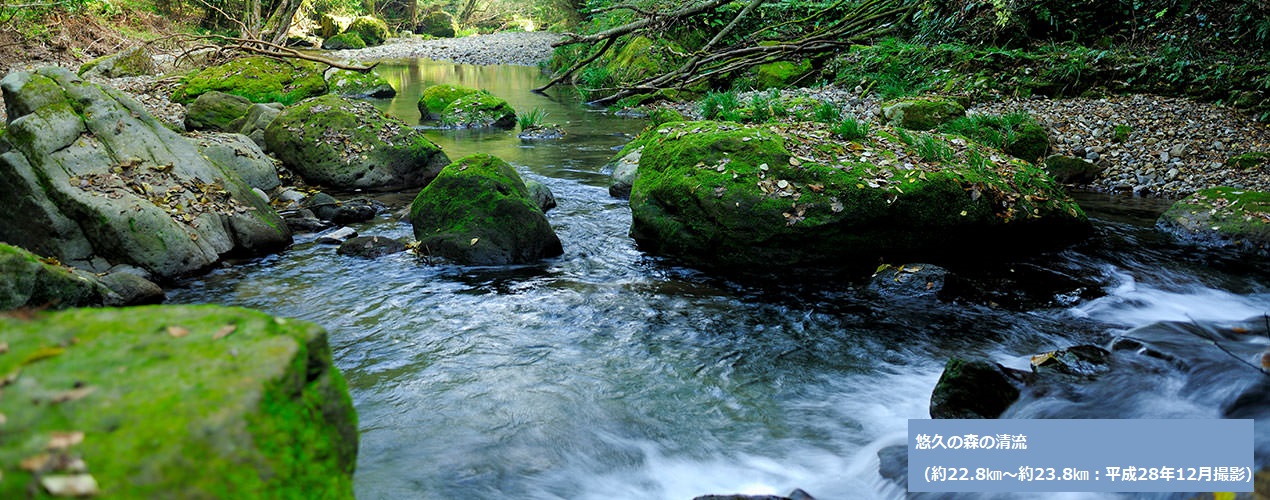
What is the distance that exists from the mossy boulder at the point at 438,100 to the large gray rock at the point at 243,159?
705 centimetres

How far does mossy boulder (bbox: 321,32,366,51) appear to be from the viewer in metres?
38.8

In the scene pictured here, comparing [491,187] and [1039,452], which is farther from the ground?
[491,187]

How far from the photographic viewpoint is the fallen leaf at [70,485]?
1.48m

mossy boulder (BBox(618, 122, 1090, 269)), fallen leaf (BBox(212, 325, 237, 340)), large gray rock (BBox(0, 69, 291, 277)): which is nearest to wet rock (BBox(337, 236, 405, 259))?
large gray rock (BBox(0, 69, 291, 277))

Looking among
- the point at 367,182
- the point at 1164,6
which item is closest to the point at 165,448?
the point at 367,182

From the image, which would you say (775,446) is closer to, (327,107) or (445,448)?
(445,448)

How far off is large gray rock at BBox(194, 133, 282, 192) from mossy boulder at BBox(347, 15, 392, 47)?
35274mm

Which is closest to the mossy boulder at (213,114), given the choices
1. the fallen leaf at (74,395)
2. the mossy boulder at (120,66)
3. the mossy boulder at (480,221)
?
the mossy boulder at (480,221)

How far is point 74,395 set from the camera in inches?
66.8

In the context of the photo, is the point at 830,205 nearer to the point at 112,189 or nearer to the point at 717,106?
the point at 112,189

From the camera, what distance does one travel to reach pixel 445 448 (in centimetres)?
403

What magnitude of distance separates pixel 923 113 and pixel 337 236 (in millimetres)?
8236

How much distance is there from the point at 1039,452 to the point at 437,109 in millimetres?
15031

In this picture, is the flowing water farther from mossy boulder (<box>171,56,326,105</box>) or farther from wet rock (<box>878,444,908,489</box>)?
mossy boulder (<box>171,56,326,105</box>)
